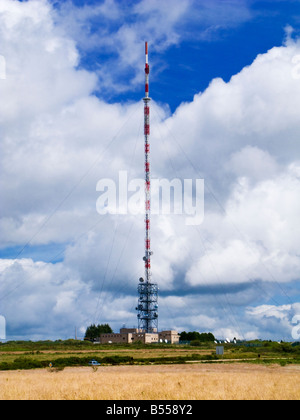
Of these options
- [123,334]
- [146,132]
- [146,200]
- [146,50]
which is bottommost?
[123,334]

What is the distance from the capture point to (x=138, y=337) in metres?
167

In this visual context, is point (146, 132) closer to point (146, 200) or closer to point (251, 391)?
point (146, 200)

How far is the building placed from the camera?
161m

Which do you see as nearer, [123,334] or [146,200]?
[146,200]

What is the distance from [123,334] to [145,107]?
327ft

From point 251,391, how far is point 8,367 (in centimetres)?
4711

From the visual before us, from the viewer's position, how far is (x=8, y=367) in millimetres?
67562

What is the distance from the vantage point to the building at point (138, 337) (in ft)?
527
